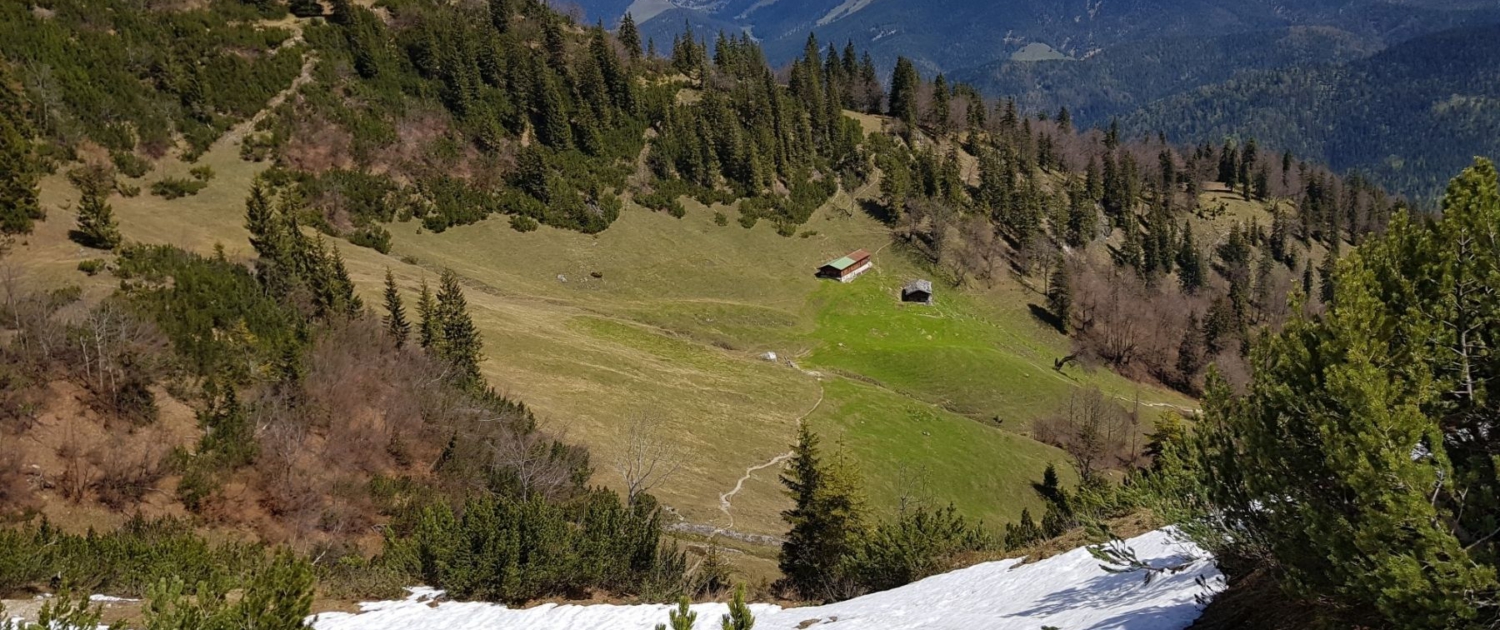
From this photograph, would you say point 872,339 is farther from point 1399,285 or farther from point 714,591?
point 1399,285

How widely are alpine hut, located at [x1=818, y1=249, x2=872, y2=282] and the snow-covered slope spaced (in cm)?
6633

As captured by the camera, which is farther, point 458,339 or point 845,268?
point 845,268

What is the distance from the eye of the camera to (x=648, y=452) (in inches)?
1533

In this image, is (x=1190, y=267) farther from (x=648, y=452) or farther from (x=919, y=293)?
(x=648, y=452)

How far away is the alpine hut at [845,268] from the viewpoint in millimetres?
84875

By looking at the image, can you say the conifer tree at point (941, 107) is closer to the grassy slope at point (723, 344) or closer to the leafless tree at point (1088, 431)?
the grassy slope at point (723, 344)

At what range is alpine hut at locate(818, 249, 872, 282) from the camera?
84875 millimetres

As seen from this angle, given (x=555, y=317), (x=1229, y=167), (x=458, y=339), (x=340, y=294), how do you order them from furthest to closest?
(x=1229, y=167), (x=555, y=317), (x=458, y=339), (x=340, y=294)

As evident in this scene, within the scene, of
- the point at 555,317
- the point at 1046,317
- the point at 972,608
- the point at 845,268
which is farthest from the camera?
the point at 1046,317

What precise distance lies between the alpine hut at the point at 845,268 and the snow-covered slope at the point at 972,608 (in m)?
66.3

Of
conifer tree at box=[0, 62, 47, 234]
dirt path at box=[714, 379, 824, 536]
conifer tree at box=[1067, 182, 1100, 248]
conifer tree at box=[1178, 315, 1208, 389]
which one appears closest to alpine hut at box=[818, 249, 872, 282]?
dirt path at box=[714, 379, 824, 536]

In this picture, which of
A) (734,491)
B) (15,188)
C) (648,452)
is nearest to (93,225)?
(15,188)

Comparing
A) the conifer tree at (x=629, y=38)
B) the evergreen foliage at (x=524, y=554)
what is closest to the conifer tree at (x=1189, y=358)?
the conifer tree at (x=629, y=38)

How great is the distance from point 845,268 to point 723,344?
1020 inches
